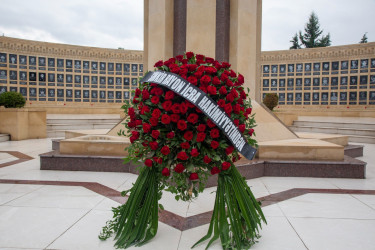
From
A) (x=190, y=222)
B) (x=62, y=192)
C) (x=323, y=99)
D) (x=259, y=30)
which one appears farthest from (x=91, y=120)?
(x=323, y=99)

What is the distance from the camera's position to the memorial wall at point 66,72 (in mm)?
13828

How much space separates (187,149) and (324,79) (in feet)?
49.1

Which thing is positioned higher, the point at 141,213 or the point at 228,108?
the point at 228,108

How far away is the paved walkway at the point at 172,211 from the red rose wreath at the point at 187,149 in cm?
17

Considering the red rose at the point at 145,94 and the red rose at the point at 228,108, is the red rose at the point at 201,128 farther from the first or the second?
the red rose at the point at 145,94

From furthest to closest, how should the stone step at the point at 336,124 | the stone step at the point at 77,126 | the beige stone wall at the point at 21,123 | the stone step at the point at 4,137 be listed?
1. the stone step at the point at 77,126
2. the stone step at the point at 336,124
3. the beige stone wall at the point at 21,123
4. the stone step at the point at 4,137

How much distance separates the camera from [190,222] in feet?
7.93

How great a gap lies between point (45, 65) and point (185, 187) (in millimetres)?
14719

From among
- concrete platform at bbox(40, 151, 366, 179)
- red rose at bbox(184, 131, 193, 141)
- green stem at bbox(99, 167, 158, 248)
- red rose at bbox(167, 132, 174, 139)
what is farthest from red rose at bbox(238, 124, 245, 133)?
concrete platform at bbox(40, 151, 366, 179)

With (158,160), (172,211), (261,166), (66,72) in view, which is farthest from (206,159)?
(66,72)

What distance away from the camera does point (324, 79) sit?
1488cm

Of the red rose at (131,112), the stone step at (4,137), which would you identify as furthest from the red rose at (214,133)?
the stone step at (4,137)

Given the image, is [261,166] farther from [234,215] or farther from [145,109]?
[145,109]

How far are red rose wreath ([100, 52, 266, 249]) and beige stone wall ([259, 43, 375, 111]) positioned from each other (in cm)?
1374
